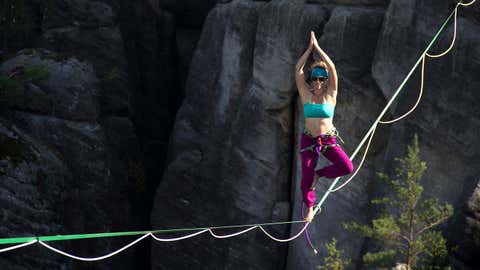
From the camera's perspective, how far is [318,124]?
33.9ft

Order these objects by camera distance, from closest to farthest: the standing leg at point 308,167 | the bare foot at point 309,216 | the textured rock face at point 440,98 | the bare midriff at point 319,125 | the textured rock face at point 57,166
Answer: the bare foot at point 309,216
the bare midriff at point 319,125
the standing leg at point 308,167
the textured rock face at point 440,98
the textured rock face at point 57,166

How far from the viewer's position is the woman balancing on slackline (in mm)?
10102

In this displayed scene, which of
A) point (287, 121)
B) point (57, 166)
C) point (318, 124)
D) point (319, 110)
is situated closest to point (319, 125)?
point (318, 124)

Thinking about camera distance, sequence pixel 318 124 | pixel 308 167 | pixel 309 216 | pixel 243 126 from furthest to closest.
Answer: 1. pixel 243 126
2. pixel 308 167
3. pixel 318 124
4. pixel 309 216

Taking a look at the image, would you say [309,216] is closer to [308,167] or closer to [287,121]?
[308,167]

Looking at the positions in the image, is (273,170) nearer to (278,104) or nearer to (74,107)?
(278,104)

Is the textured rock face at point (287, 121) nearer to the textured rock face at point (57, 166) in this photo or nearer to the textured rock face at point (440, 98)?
the textured rock face at point (440, 98)

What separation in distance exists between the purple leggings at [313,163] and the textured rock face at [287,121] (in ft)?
8.63

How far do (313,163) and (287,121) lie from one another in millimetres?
7497

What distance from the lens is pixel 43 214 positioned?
1675 centimetres

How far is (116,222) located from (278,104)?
671 centimetres

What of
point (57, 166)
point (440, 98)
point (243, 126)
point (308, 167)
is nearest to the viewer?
point (308, 167)

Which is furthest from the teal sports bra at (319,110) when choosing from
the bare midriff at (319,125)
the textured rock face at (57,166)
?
the textured rock face at (57,166)

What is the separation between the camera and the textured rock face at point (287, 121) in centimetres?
1325
